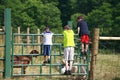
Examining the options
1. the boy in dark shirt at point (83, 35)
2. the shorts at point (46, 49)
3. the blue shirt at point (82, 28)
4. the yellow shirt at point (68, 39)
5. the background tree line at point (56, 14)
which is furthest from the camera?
the background tree line at point (56, 14)

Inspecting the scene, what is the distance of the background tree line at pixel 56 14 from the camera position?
47.9 m

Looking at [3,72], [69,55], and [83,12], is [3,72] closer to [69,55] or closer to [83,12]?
[69,55]

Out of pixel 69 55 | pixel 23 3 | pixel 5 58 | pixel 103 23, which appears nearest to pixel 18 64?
pixel 5 58

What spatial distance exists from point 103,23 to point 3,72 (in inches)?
1444

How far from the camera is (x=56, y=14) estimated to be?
55.0 m

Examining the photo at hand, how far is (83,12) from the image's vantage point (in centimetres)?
5878

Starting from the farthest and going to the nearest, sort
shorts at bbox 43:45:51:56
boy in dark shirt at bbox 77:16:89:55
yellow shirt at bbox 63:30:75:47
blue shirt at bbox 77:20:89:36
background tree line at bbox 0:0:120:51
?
background tree line at bbox 0:0:120:51
blue shirt at bbox 77:20:89:36
boy in dark shirt at bbox 77:16:89:55
shorts at bbox 43:45:51:56
yellow shirt at bbox 63:30:75:47

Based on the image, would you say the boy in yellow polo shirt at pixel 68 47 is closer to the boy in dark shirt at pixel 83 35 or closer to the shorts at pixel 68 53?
the shorts at pixel 68 53

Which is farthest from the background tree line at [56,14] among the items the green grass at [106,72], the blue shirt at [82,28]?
the blue shirt at [82,28]

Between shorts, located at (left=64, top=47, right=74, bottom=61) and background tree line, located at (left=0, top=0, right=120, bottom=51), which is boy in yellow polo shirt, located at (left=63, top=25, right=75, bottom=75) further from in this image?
background tree line, located at (left=0, top=0, right=120, bottom=51)

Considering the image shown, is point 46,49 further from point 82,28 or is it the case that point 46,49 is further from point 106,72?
point 106,72

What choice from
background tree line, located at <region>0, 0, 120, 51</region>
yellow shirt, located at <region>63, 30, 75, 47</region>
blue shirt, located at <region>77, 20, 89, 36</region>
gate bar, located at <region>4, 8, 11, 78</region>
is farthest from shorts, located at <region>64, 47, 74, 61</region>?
background tree line, located at <region>0, 0, 120, 51</region>

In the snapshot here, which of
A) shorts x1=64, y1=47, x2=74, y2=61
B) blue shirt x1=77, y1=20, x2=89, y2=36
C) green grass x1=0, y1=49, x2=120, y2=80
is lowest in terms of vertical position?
green grass x1=0, y1=49, x2=120, y2=80

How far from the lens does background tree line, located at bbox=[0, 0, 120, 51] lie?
157ft
